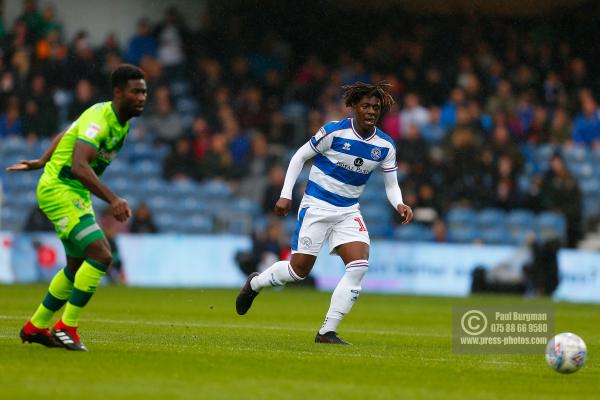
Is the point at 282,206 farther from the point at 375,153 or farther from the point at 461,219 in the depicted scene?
the point at 461,219

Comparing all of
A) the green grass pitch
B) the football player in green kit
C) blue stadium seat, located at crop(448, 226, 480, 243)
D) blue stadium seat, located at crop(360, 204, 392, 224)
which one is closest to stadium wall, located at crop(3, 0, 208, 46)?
blue stadium seat, located at crop(360, 204, 392, 224)

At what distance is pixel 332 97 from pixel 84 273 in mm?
18820

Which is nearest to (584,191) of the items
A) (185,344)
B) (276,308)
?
(276,308)

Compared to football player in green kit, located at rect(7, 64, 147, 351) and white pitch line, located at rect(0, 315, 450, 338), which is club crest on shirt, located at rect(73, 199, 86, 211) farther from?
white pitch line, located at rect(0, 315, 450, 338)

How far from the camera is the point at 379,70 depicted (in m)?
29.2

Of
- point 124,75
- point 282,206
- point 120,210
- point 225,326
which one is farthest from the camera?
point 225,326

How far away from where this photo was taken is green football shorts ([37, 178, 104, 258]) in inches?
373

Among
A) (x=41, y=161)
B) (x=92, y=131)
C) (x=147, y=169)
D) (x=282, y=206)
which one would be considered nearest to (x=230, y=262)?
(x=147, y=169)

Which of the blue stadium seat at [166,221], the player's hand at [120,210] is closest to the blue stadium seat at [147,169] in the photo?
the blue stadium seat at [166,221]

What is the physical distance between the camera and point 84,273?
31.1 feet

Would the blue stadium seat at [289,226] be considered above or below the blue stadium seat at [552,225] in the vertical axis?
below

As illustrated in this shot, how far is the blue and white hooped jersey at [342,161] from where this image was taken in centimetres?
1161

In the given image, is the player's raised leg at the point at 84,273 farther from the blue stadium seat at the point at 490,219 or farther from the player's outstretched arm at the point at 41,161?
the blue stadium seat at the point at 490,219

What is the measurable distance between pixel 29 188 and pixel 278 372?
58.0ft
